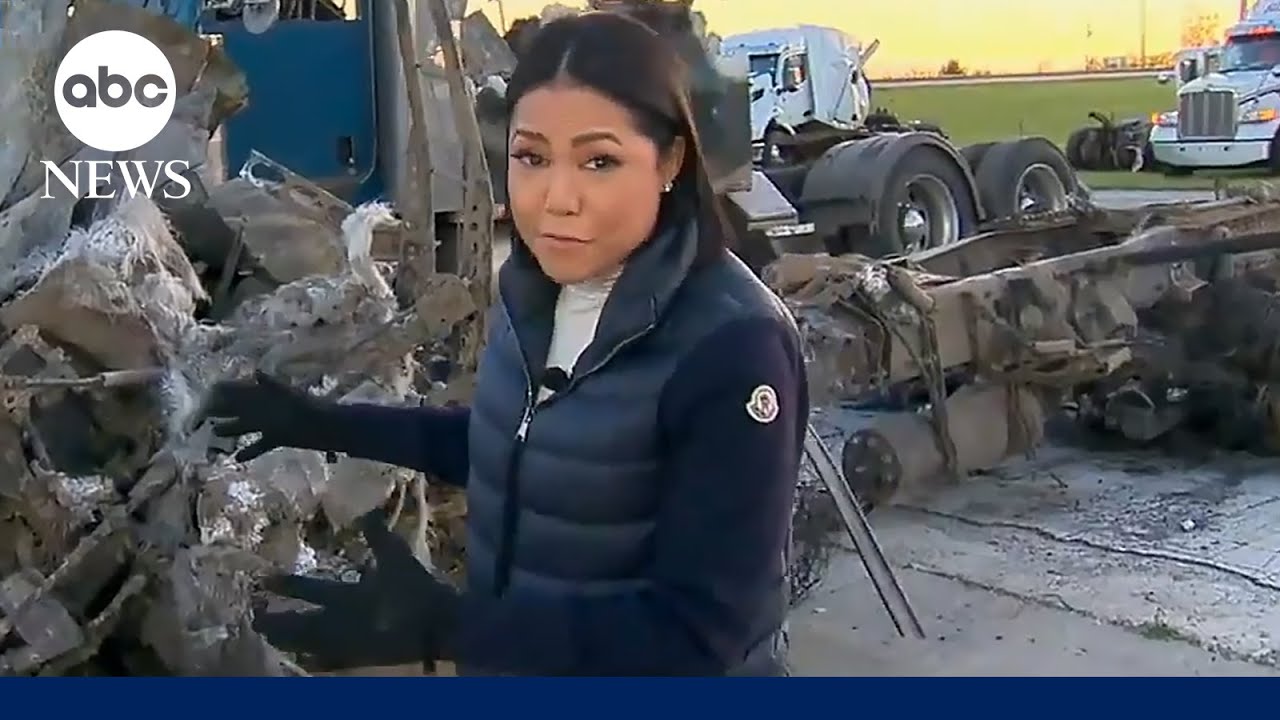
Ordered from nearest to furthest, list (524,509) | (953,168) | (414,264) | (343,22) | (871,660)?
1. (524,509)
2. (414,264)
3. (871,660)
4. (343,22)
5. (953,168)

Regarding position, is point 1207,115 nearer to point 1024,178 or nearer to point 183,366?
point 1024,178

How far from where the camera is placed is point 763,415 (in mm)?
1402

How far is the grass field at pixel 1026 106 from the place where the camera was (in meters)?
10.6

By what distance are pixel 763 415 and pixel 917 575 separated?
322 centimetres

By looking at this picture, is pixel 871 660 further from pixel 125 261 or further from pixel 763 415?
pixel 763 415

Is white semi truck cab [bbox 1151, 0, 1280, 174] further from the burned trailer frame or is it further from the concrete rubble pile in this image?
the concrete rubble pile

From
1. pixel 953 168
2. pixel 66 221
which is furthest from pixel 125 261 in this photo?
pixel 953 168

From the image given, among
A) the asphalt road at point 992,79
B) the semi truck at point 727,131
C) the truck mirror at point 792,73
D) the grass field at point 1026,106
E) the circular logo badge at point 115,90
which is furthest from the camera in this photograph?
the truck mirror at point 792,73

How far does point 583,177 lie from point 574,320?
0.15 meters

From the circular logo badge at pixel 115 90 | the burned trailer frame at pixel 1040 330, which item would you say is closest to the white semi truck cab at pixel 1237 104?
the burned trailer frame at pixel 1040 330

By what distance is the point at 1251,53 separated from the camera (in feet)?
51.2

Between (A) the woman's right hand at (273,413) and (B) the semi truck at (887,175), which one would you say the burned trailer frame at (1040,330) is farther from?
(A) the woman's right hand at (273,413)

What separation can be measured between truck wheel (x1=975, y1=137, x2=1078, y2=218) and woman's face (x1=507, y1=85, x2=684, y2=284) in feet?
26.0

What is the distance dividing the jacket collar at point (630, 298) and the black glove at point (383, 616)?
0.22m
